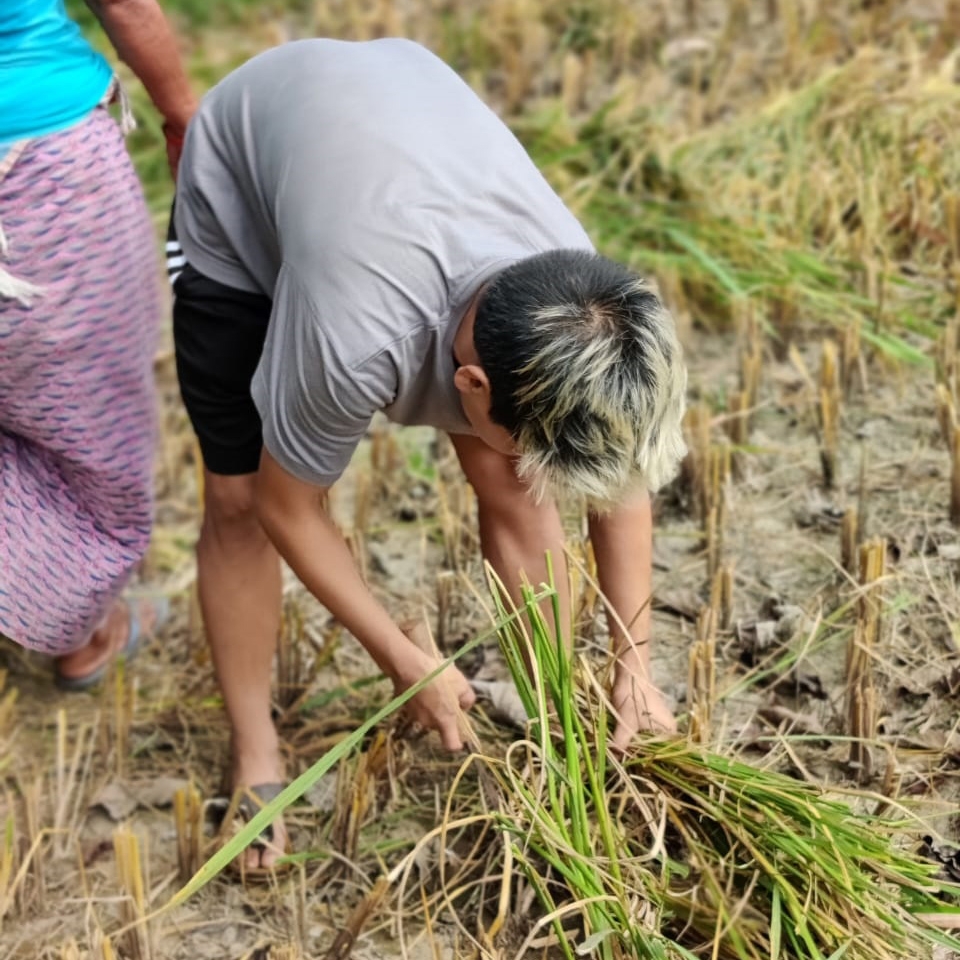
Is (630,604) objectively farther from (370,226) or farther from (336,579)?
(370,226)

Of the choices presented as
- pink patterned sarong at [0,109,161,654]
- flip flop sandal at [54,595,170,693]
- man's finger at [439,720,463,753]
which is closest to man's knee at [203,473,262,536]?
pink patterned sarong at [0,109,161,654]

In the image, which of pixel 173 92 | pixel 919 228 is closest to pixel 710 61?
pixel 919 228

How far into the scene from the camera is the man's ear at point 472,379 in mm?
1617

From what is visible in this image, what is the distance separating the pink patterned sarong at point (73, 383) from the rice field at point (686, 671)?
11.4 inches

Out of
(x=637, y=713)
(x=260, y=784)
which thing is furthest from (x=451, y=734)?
(x=260, y=784)

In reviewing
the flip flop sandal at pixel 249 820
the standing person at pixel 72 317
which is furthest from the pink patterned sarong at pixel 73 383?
the flip flop sandal at pixel 249 820

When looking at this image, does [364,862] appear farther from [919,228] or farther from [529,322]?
[919,228]

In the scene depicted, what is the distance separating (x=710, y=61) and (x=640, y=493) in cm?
289

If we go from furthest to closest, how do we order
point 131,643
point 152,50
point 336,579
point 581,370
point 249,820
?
point 131,643, point 249,820, point 152,50, point 336,579, point 581,370

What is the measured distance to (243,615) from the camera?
2.21 m

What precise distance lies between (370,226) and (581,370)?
31 cm

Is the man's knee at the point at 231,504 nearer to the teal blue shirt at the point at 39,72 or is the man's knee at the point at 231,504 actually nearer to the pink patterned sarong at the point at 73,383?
the pink patterned sarong at the point at 73,383

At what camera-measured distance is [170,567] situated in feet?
10.2

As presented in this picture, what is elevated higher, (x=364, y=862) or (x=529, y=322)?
(x=529, y=322)
